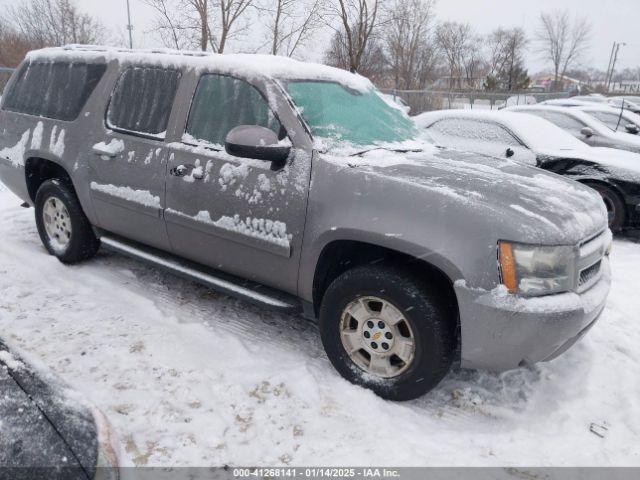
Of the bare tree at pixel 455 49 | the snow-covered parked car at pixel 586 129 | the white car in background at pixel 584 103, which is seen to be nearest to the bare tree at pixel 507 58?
the bare tree at pixel 455 49

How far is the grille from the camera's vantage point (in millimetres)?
2637

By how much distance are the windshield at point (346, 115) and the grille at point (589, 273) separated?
4.72ft

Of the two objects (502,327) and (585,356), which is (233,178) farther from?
(585,356)

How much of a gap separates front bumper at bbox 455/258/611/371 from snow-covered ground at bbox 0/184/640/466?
1.45 ft

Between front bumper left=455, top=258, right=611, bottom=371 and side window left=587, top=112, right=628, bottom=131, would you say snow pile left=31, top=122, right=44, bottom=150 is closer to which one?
front bumper left=455, top=258, right=611, bottom=371

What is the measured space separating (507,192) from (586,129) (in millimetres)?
6475

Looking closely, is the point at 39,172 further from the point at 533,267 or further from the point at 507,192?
the point at 533,267

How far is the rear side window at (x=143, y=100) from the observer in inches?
140

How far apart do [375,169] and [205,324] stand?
1705mm

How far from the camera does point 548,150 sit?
253 inches

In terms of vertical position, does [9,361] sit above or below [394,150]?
below

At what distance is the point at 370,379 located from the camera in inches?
112

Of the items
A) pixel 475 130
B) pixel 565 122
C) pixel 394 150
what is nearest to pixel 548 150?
pixel 475 130

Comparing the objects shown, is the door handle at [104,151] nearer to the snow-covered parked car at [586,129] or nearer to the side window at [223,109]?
the side window at [223,109]
